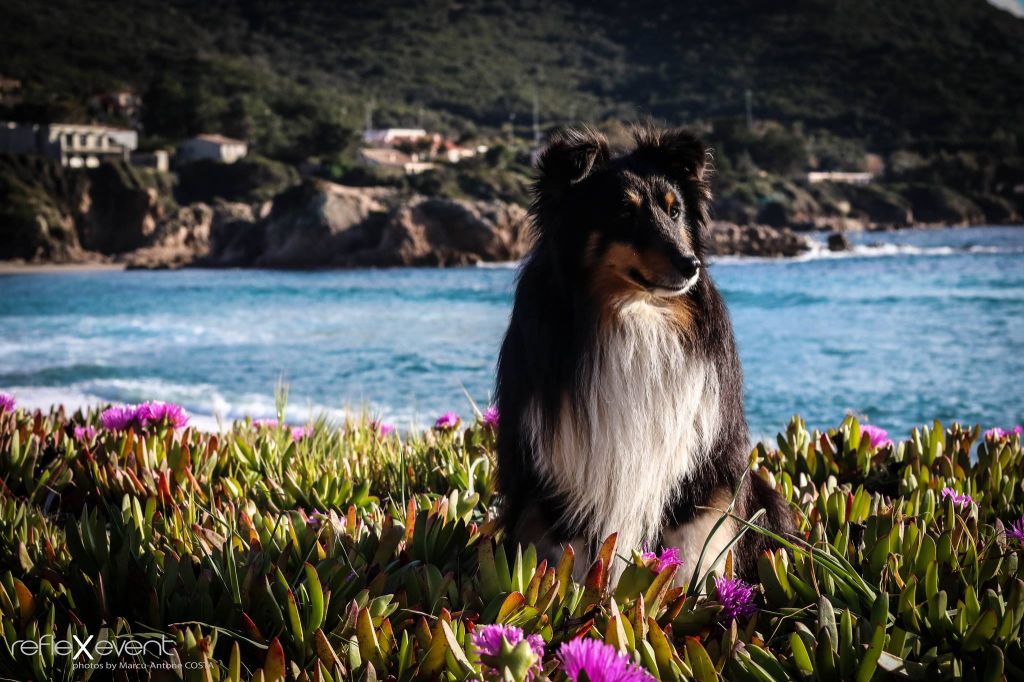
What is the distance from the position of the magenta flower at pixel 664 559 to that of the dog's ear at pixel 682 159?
1.06 metres

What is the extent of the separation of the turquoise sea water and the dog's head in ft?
2.93

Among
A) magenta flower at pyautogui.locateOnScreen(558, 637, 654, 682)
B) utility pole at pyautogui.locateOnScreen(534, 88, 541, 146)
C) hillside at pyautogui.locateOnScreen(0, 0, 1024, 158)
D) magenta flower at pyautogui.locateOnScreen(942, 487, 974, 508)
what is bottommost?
magenta flower at pyautogui.locateOnScreen(942, 487, 974, 508)

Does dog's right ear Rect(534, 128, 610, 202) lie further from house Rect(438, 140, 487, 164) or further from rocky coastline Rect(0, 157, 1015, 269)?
house Rect(438, 140, 487, 164)

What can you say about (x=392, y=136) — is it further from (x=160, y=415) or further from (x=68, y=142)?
(x=160, y=415)

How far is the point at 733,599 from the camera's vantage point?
215 centimetres

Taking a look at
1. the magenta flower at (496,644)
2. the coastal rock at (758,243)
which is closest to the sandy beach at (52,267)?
the coastal rock at (758,243)

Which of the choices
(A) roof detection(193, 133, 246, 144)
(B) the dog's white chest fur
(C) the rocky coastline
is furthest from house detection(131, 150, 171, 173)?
(B) the dog's white chest fur

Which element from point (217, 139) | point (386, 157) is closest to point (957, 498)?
point (386, 157)

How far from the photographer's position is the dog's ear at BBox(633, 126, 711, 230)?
9.23ft

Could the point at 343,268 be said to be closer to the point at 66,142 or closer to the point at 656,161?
the point at 66,142

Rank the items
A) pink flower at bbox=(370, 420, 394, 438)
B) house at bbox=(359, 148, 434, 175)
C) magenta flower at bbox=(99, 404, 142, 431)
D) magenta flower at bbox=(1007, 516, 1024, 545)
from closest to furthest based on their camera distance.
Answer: magenta flower at bbox=(1007, 516, 1024, 545), magenta flower at bbox=(99, 404, 142, 431), pink flower at bbox=(370, 420, 394, 438), house at bbox=(359, 148, 434, 175)

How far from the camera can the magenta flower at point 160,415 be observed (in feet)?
14.1

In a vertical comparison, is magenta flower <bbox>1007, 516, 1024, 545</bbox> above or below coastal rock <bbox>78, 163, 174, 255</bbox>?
above

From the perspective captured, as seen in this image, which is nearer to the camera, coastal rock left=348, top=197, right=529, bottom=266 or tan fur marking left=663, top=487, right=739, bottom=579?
tan fur marking left=663, top=487, right=739, bottom=579
